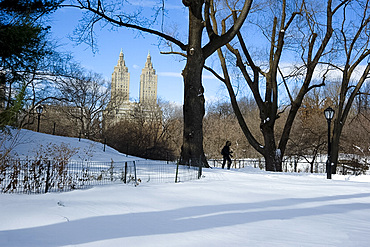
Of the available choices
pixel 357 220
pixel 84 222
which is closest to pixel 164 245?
pixel 84 222

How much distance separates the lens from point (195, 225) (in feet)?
16.0

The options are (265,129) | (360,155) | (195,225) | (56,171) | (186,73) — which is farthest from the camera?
(360,155)

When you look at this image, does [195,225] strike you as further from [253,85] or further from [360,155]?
[360,155]

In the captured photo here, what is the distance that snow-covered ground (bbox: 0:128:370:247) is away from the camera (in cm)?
416

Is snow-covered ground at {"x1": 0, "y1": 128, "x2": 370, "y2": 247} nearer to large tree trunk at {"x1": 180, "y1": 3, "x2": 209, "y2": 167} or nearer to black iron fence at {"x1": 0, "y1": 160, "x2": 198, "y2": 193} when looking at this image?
black iron fence at {"x1": 0, "y1": 160, "x2": 198, "y2": 193}

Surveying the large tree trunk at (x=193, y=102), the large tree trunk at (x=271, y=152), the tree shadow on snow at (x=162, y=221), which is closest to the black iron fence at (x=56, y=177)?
the large tree trunk at (x=193, y=102)

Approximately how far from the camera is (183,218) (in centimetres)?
531

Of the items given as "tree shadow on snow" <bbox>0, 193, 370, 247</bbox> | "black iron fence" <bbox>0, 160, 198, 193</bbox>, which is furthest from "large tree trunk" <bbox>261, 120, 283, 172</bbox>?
"tree shadow on snow" <bbox>0, 193, 370, 247</bbox>

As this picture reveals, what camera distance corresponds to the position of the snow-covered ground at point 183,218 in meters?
4.16

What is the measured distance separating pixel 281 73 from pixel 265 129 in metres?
4.24

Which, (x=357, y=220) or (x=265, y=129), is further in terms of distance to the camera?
(x=265, y=129)

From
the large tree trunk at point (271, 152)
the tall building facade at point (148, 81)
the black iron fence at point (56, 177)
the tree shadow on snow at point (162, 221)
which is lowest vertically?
the tree shadow on snow at point (162, 221)

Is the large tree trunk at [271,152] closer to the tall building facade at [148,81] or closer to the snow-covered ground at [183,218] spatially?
the snow-covered ground at [183,218]

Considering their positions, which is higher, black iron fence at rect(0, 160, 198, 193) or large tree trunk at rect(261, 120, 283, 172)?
large tree trunk at rect(261, 120, 283, 172)
